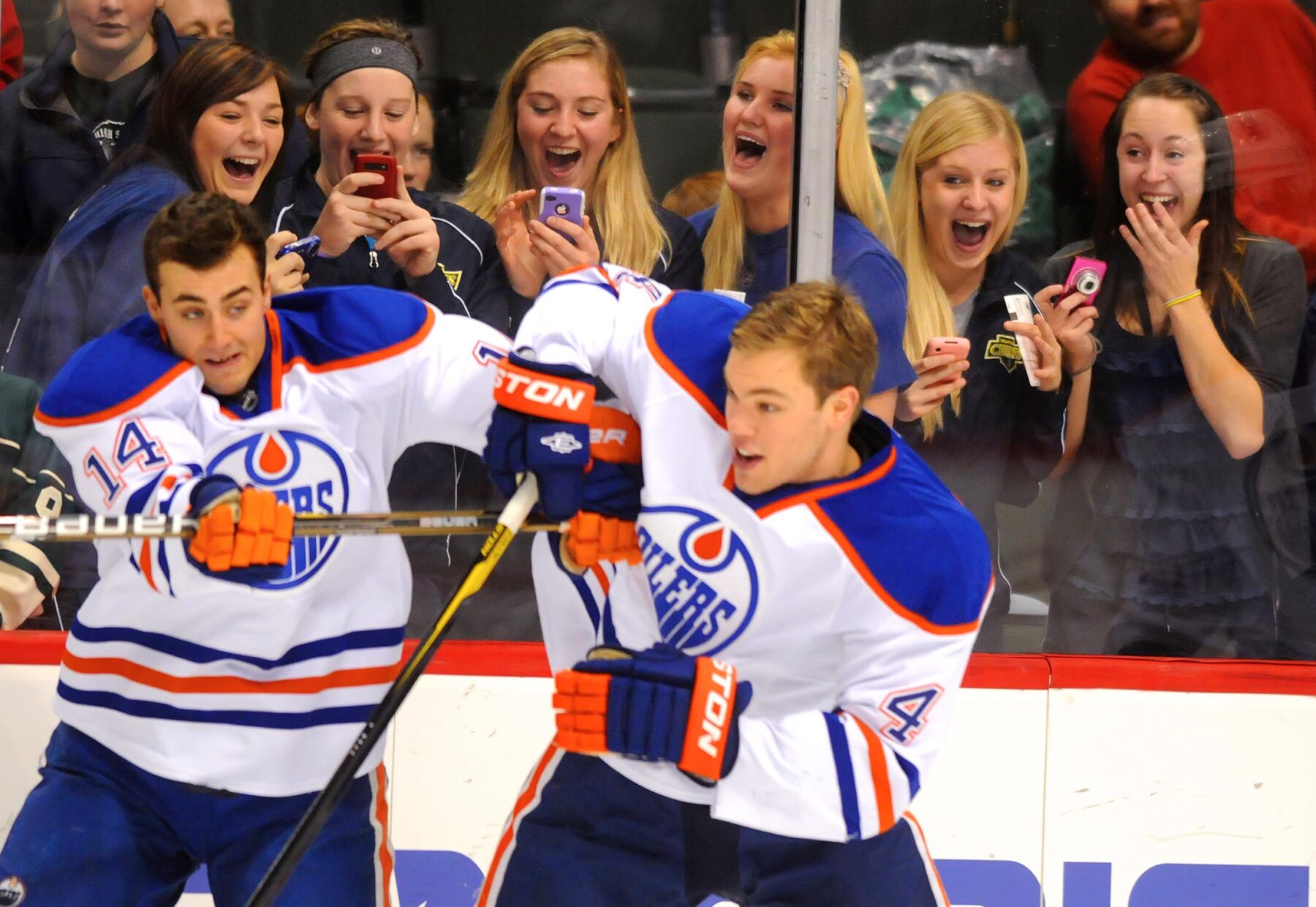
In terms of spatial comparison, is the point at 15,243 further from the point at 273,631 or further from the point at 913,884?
the point at 913,884

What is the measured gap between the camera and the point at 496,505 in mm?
2787

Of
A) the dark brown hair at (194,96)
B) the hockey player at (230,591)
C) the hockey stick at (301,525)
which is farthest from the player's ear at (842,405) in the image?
the dark brown hair at (194,96)

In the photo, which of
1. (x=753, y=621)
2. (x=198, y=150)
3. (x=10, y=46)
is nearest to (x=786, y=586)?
(x=753, y=621)

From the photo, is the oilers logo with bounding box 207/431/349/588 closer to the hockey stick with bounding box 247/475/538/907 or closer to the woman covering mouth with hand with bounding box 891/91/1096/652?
the hockey stick with bounding box 247/475/538/907

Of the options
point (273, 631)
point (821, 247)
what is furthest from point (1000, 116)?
point (273, 631)

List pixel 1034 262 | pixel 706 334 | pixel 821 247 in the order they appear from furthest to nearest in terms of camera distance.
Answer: pixel 1034 262, pixel 821 247, pixel 706 334

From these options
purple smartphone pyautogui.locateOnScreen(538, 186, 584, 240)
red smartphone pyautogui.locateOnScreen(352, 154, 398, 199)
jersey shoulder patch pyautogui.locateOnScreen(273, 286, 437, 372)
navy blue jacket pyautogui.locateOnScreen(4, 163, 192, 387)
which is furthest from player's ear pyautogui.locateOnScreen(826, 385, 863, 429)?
navy blue jacket pyautogui.locateOnScreen(4, 163, 192, 387)

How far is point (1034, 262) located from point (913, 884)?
1186 millimetres

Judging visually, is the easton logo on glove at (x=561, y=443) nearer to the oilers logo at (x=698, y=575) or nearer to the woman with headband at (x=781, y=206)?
the oilers logo at (x=698, y=575)

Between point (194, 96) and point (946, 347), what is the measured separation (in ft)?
4.79

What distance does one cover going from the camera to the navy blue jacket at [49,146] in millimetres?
2590

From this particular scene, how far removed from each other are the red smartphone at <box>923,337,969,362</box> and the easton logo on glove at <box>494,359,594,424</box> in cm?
88

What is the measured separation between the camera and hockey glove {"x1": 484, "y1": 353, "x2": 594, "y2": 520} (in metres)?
2.09

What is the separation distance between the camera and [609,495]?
2.20 m
